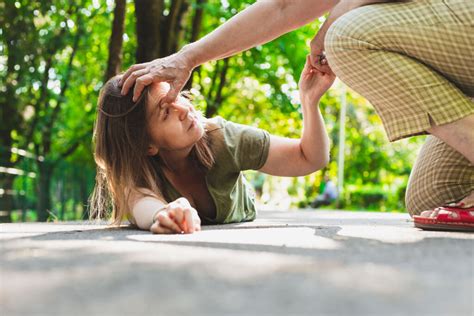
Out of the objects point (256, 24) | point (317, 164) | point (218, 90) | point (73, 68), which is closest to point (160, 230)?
point (256, 24)

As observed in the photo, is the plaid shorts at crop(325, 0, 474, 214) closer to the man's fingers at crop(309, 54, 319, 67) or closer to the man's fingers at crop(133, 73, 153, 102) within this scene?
the man's fingers at crop(309, 54, 319, 67)

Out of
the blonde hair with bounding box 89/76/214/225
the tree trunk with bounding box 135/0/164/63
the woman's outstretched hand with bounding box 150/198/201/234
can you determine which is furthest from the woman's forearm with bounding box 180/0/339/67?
the tree trunk with bounding box 135/0/164/63

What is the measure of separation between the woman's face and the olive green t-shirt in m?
0.24

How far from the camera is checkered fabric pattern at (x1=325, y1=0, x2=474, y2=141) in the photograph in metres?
2.44

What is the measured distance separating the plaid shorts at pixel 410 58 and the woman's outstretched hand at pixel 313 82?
53cm

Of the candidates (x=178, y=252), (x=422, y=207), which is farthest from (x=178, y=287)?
(x=422, y=207)

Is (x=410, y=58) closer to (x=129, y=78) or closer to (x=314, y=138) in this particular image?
(x=314, y=138)

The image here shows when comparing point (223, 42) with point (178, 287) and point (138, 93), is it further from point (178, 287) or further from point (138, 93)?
point (178, 287)

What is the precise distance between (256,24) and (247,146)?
0.73 m

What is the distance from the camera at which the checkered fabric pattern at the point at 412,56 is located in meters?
2.44

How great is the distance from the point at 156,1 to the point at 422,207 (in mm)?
4070

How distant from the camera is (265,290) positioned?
1.17m

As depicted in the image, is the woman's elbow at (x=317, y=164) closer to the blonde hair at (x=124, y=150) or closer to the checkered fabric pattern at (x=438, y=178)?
the checkered fabric pattern at (x=438, y=178)

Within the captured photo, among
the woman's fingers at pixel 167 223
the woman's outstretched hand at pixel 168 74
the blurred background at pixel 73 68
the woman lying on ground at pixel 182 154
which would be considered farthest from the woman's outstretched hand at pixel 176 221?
the blurred background at pixel 73 68
